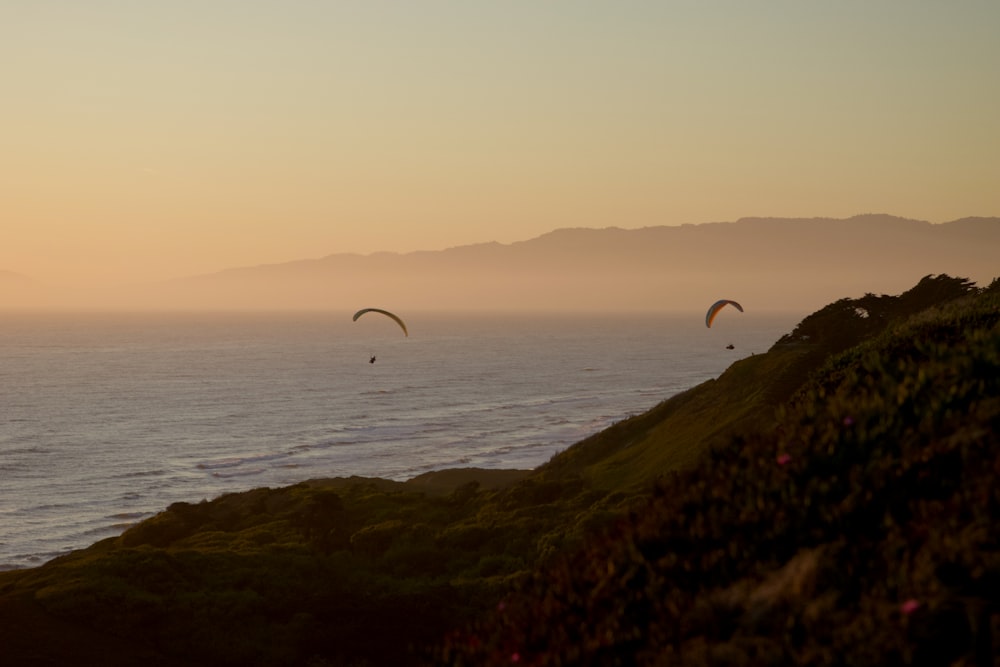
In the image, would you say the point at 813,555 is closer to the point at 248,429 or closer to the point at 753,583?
the point at 753,583

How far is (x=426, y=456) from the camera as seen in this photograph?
85438 mm

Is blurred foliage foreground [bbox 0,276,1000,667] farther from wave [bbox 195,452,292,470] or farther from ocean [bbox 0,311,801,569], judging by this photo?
wave [bbox 195,452,292,470]

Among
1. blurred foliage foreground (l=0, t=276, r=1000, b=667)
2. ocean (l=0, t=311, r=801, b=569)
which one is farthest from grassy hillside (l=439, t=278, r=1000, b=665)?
ocean (l=0, t=311, r=801, b=569)

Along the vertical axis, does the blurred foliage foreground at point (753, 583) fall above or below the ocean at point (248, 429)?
above

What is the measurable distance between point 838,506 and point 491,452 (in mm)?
76376

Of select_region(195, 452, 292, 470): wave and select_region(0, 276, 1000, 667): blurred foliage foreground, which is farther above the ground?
select_region(0, 276, 1000, 667): blurred foliage foreground

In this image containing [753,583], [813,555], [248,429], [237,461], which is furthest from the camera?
[248,429]

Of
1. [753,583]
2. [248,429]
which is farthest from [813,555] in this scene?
[248,429]

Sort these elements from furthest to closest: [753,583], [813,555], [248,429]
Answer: [248,429]
[753,583]
[813,555]

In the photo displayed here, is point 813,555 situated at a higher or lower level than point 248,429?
higher

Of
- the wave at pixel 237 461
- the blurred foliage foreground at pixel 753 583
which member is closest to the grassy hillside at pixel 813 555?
the blurred foliage foreground at pixel 753 583

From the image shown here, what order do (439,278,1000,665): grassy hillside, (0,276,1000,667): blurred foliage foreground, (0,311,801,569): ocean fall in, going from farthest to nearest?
(0,311,801,569): ocean → (0,276,1000,667): blurred foliage foreground → (439,278,1000,665): grassy hillside

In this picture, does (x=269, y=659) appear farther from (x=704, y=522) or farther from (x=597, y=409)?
(x=597, y=409)

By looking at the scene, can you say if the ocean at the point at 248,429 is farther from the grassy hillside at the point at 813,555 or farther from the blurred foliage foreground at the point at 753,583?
the grassy hillside at the point at 813,555
